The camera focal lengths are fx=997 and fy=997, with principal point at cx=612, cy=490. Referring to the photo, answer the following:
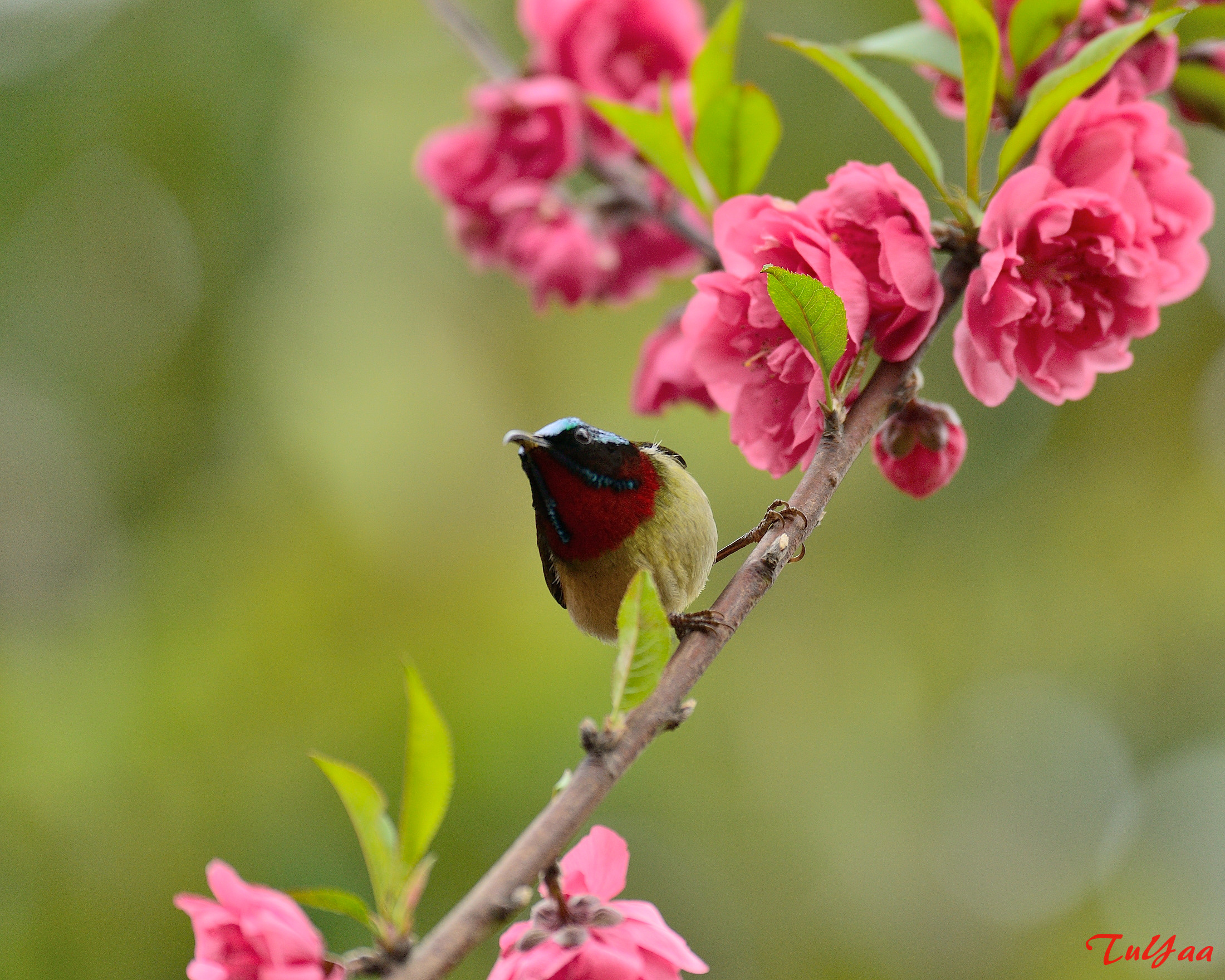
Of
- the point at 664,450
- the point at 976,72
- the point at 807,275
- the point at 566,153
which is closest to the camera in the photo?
the point at 807,275

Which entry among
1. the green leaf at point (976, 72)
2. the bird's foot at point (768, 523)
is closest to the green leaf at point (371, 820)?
the bird's foot at point (768, 523)

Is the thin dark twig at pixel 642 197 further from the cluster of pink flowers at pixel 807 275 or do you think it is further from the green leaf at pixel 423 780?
the green leaf at pixel 423 780

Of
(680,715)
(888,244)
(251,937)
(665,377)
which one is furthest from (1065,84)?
(251,937)

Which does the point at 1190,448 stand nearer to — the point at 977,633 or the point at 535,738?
the point at 977,633

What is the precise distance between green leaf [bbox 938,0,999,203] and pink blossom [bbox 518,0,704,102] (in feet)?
1.89

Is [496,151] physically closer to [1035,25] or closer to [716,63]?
[716,63]

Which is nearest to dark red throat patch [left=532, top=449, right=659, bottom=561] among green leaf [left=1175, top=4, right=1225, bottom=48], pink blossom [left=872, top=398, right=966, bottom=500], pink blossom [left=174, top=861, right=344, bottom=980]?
pink blossom [left=872, top=398, right=966, bottom=500]

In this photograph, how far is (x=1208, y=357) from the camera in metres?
4.74

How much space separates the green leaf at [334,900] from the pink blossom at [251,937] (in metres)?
0.01

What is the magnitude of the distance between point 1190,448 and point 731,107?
4543mm

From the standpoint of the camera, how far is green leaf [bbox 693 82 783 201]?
3.20 ft

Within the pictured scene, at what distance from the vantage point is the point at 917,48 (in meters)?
1.02

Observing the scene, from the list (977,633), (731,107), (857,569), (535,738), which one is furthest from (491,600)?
(731,107)

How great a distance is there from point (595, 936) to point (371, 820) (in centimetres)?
15
